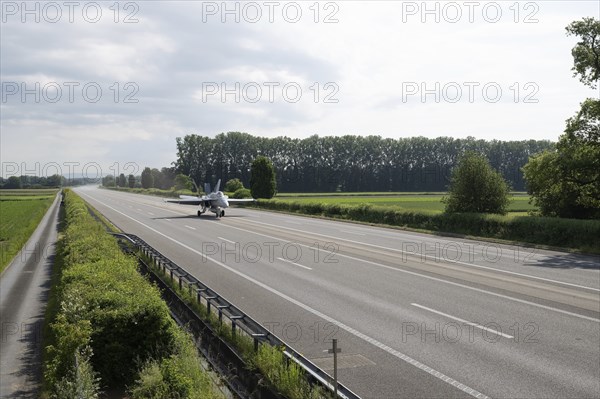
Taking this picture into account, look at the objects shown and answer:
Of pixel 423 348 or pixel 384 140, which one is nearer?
pixel 423 348

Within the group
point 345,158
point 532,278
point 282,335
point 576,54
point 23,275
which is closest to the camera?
point 282,335

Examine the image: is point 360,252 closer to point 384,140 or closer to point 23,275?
point 23,275

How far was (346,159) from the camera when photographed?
15450 centimetres

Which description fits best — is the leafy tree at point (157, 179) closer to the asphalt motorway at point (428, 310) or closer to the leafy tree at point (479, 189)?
the leafy tree at point (479, 189)

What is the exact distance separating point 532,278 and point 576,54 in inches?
699

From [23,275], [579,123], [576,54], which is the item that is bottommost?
[23,275]

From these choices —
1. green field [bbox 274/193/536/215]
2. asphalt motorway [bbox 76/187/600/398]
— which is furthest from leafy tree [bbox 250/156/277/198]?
asphalt motorway [bbox 76/187/600/398]

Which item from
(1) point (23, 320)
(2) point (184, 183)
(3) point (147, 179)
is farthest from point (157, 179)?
(1) point (23, 320)

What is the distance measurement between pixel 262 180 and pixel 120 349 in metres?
65.6

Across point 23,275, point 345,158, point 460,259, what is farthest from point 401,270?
point 345,158

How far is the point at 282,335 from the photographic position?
11.5 m

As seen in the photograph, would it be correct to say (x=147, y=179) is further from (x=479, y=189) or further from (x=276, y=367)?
(x=276, y=367)

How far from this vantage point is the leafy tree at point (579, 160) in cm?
2864

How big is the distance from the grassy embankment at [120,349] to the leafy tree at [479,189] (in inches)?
1135
